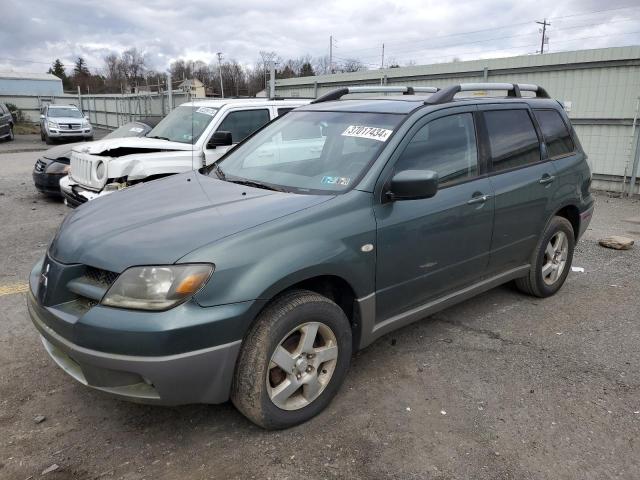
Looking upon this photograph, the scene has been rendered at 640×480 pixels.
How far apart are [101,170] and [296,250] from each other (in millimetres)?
4650

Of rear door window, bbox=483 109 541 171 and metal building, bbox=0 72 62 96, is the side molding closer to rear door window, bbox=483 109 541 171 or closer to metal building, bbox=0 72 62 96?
rear door window, bbox=483 109 541 171

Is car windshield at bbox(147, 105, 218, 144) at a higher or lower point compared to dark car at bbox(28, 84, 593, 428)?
higher

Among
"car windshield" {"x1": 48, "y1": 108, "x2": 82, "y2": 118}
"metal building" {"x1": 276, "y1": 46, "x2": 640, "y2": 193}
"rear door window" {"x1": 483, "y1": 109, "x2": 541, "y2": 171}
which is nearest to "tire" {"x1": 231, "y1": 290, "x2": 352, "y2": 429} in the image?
"rear door window" {"x1": 483, "y1": 109, "x2": 541, "y2": 171}

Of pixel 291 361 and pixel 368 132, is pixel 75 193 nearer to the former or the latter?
pixel 368 132

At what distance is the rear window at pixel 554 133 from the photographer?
4.45 metres

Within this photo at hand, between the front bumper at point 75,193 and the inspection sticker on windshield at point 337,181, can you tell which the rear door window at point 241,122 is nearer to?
the front bumper at point 75,193

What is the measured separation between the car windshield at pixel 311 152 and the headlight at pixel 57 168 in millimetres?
5809

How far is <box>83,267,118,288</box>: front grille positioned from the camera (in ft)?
8.14

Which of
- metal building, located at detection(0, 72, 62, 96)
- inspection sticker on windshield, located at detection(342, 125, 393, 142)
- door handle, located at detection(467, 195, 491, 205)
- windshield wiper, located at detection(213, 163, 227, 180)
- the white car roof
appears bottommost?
door handle, located at detection(467, 195, 491, 205)

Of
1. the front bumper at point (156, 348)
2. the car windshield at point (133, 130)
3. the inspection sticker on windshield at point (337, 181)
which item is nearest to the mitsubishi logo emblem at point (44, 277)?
the front bumper at point (156, 348)

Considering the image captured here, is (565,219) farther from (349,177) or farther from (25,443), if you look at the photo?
(25,443)

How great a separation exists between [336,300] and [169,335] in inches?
43.8

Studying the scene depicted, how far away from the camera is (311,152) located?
3590mm

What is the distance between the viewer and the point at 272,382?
2719mm
